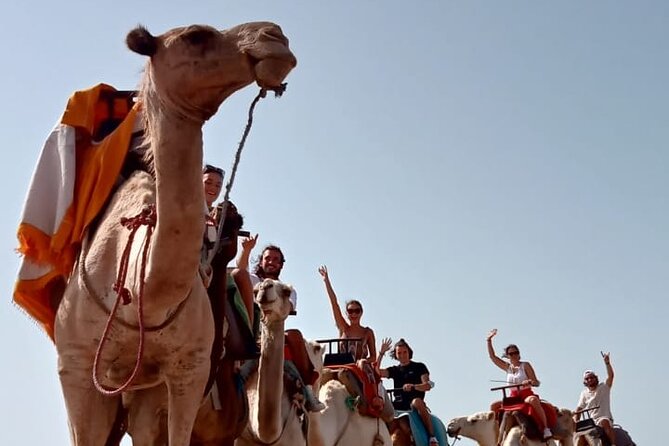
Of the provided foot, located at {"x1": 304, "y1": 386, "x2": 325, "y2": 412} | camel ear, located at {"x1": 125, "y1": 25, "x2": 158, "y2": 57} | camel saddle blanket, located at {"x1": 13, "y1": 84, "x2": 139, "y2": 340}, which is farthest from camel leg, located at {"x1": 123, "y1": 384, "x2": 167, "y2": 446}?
foot, located at {"x1": 304, "y1": 386, "x2": 325, "y2": 412}

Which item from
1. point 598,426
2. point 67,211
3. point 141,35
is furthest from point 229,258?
point 598,426

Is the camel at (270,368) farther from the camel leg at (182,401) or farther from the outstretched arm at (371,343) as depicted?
the outstretched arm at (371,343)

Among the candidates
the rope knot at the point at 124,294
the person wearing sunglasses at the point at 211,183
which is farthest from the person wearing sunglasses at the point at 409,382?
the rope knot at the point at 124,294

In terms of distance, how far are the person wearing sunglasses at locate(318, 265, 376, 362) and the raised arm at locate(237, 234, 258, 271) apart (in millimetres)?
5389

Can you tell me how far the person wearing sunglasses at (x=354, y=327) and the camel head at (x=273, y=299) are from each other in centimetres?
529

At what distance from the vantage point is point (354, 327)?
12.9 m

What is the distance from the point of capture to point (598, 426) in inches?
740

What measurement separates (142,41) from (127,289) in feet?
3.71

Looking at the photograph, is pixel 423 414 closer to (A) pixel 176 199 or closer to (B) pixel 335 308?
(B) pixel 335 308

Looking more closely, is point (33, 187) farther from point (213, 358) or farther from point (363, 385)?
point (363, 385)

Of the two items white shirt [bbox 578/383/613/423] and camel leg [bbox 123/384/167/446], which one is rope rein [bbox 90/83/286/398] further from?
white shirt [bbox 578/383/613/423]

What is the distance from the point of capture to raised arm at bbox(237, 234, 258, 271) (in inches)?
289

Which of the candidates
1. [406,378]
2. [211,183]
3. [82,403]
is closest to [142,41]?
[82,403]

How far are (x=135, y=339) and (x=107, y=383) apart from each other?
301 millimetres
